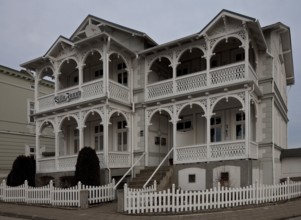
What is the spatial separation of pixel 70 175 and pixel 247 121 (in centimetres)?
1050

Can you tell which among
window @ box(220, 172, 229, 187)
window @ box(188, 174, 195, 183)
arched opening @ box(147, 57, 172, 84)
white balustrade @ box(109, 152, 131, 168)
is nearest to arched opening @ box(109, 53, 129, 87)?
arched opening @ box(147, 57, 172, 84)

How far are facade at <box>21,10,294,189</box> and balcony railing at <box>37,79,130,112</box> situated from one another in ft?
0.20

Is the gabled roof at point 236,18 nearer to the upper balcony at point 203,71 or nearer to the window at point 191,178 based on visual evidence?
the upper balcony at point 203,71

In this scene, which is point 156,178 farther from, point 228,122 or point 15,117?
point 15,117

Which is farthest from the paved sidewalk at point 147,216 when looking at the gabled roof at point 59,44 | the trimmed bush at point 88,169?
the gabled roof at point 59,44

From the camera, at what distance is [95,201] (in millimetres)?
16281

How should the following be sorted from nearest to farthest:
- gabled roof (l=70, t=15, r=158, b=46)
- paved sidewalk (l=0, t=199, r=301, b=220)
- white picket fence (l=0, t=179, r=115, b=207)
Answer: paved sidewalk (l=0, t=199, r=301, b=220)
white picket fence (l=0, t=179, r=115, b=207)
gabled roof (l=70, t=15, r=158, b=46)

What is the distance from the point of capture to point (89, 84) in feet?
65.9

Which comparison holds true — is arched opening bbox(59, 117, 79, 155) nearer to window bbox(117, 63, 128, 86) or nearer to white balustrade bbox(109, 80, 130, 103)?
window bbox(117, 63, 128, 86)

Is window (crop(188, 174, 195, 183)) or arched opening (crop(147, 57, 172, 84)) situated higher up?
arched opening (crop(147, 57, 172, 84))

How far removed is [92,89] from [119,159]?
14.0 ft

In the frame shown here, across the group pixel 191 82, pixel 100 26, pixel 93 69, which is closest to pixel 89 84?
pixel 93 69

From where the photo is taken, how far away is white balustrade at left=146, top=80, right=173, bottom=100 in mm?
19656

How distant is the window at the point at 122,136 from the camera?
72.3 ft
